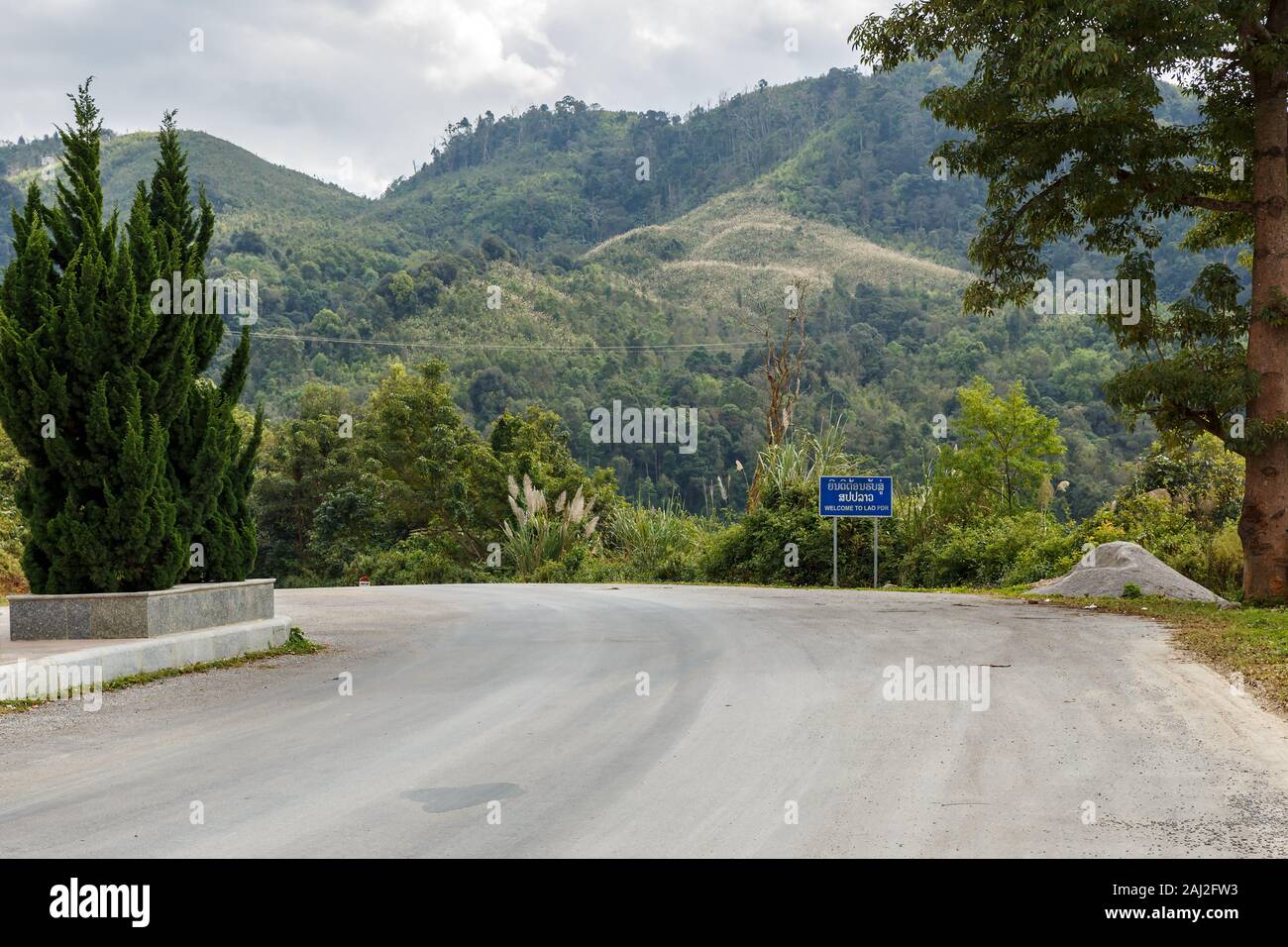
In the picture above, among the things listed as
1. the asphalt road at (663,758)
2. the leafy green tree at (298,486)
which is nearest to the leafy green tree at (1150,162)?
the asphalt road at (663,758)

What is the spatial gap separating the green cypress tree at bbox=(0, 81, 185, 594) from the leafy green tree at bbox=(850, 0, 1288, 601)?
40.8ft

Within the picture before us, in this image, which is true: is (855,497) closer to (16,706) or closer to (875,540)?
(875,540)

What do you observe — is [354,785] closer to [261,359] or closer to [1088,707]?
[1088,707]

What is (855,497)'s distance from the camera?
27.1 meters

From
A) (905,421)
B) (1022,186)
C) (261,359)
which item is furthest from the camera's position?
(261,359)

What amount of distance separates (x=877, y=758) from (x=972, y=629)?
26.6 ft

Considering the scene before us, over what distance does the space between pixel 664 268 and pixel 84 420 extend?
120 metres

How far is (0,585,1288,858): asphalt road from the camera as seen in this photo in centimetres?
584

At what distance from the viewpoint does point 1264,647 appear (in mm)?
12156

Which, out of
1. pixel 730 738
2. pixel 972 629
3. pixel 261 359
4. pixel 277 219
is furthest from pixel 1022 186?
pixel 277 219

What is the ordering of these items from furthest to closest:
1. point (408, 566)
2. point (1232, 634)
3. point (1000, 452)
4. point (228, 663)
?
point (408, 566), point (1000, 452), point (1232, 634), point (228, 663)

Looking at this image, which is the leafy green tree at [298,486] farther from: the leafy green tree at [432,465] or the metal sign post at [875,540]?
the metal sign post at [875,540]

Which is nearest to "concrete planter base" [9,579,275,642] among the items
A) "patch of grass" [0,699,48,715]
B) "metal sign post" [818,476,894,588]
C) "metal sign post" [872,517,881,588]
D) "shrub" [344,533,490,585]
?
"patch of grass" [0,699,48,715]

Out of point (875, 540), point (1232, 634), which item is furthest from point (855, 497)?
point (1232, 634)
